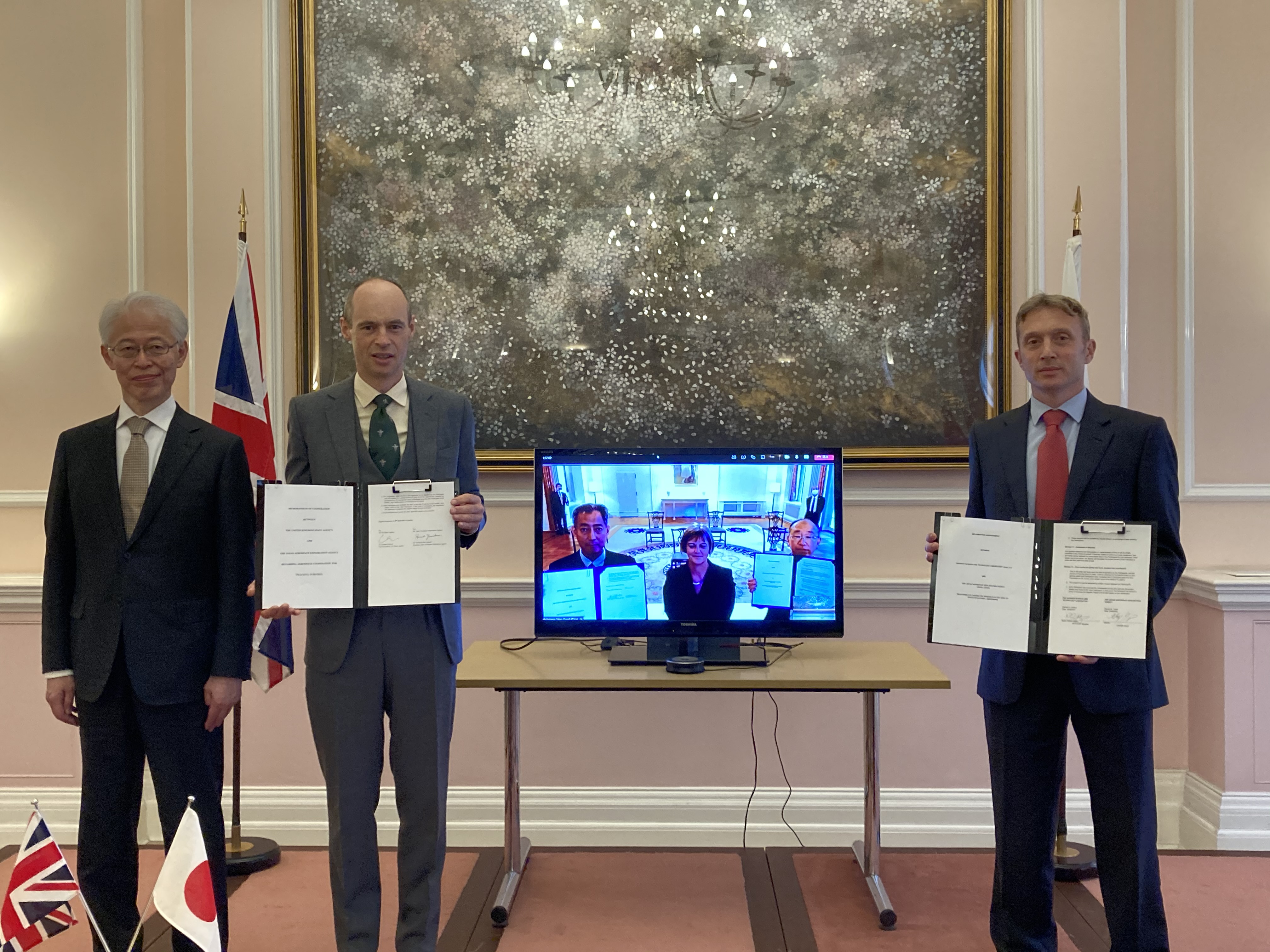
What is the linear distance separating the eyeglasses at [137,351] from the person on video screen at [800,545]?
1824 millimetres

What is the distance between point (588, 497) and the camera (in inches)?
127

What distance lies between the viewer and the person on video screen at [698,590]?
318 cm

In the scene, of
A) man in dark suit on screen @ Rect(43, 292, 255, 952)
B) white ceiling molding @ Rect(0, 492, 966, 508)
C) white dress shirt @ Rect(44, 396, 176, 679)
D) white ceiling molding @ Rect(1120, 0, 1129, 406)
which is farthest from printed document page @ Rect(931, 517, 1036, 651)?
white dress shirt @ Rect(44, 396, 176, 679)

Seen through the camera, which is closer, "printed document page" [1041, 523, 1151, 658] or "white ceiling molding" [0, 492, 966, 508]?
"printed document page" [1041, 523, 1151, 658]

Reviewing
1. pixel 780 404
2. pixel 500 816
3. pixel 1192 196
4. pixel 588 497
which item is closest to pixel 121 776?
pixel 588 497

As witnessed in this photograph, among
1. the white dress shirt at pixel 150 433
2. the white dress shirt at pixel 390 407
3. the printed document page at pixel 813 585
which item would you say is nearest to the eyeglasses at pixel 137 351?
the white dress shirt at pixel 150 433

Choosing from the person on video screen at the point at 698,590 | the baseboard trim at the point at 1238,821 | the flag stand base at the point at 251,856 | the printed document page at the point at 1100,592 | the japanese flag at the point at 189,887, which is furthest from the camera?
the baseboard trim at the point at 1238,821

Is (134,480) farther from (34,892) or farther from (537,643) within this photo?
(537,643)

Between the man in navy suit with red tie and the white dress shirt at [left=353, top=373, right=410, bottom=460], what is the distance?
1.40 meters

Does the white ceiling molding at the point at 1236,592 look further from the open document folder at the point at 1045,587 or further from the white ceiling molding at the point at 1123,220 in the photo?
the open document folder at the point at 1045,587

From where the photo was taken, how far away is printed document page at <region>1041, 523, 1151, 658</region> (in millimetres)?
→ 2334

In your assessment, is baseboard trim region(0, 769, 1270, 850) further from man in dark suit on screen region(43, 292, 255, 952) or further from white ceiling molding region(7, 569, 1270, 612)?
man in dark suit on screen region(43, 292, 255, 952)

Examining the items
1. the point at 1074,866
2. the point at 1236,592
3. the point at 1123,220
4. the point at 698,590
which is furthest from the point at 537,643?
the point at 1123,220

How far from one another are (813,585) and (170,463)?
190cm
